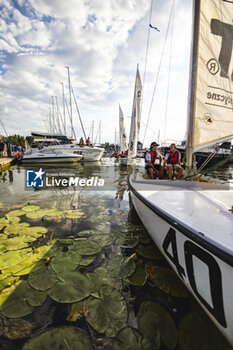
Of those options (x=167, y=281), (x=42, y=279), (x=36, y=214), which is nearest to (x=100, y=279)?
(x=42, y=279)

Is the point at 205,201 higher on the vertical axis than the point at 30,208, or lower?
higher

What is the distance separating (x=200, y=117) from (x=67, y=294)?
4.20 meters

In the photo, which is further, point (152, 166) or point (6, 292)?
point (152, 166)

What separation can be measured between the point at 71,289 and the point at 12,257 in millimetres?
1325

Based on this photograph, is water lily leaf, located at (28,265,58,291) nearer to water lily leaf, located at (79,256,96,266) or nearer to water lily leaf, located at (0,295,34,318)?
water lily leaf, located at (0,295,34,318)

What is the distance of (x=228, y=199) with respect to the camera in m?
2.58

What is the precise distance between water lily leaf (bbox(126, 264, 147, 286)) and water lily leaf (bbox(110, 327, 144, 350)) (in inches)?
26.2

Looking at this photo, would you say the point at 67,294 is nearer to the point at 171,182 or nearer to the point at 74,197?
the point at 171,182

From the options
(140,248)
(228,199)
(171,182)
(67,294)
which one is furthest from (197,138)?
(67,294)

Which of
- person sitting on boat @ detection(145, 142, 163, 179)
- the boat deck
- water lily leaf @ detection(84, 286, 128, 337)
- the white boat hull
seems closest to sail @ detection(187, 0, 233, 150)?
the boat deck

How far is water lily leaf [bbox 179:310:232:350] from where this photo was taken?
5.28 feet

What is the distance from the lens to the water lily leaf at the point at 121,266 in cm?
255

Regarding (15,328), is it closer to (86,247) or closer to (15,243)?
(86,247)

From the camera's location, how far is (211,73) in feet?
12.1
